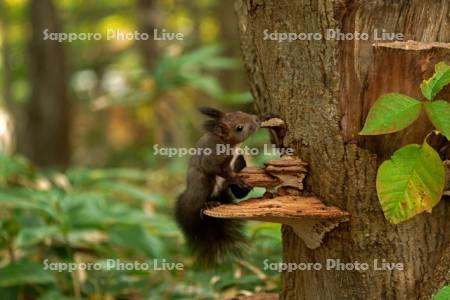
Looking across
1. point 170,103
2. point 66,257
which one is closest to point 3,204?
point 66,257

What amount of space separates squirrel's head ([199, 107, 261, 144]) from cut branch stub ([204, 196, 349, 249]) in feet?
1.70

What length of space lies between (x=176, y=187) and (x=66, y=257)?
99.0 inches

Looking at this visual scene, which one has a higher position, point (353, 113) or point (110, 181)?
point (353, 113)

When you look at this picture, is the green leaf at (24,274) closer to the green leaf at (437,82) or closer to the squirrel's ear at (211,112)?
the squirrel's ear at (211,112)

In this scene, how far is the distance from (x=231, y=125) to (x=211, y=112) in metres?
0.12

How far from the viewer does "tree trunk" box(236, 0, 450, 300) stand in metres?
2.74

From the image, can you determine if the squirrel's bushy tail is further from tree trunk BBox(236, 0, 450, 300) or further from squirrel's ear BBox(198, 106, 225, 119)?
tree trunk BBox(236, 0, 450, 300)

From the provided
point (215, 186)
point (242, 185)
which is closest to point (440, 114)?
point (242, 185)

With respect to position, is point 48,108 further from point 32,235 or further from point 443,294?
point 443,294

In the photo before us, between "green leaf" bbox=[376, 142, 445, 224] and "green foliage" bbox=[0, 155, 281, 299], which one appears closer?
"green leaf" bbox=[376, 142, 445, 224]

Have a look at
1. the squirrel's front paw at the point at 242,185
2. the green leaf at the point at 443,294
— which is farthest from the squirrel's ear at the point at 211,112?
the green leaf at the point at 443,294

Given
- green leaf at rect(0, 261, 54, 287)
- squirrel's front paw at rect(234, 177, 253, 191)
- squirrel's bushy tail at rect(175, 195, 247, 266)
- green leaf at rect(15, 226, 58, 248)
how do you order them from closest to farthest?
squirrel's front paw at rect(234, 177, 253, 191), squirrel's bushy tail at rect(175, 195, 247, 266), green leaf at rect(0, 261, 54, 287), green leaf at rect(15, 226, 58, 248)

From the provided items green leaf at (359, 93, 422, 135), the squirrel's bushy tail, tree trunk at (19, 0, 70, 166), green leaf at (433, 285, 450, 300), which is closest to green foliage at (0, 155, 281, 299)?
the squirrel's bushy tail

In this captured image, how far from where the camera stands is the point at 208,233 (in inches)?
140
